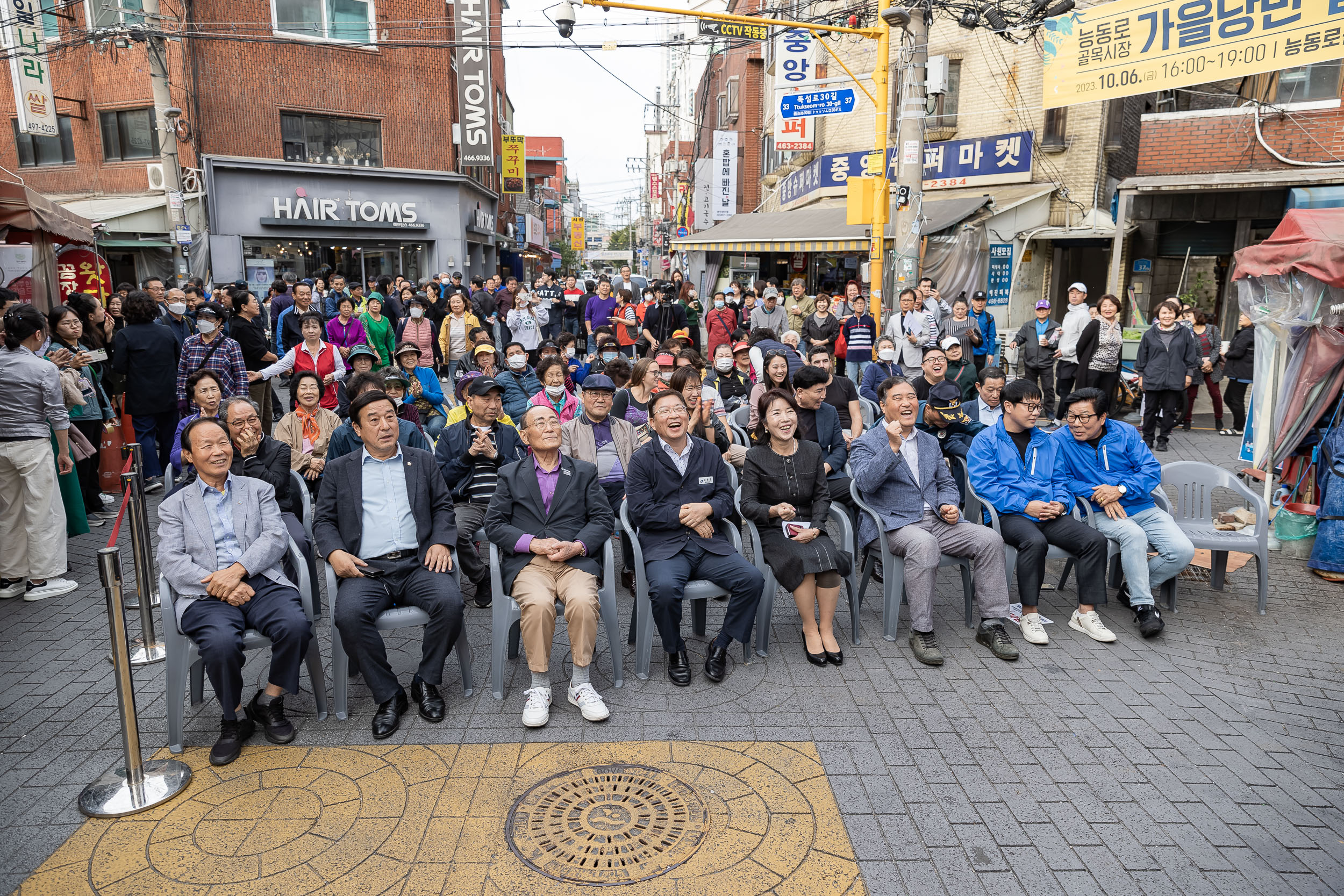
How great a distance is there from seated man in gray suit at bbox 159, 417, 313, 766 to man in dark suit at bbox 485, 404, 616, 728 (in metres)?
1.13

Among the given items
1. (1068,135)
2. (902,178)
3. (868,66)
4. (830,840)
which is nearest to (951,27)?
(868,66)

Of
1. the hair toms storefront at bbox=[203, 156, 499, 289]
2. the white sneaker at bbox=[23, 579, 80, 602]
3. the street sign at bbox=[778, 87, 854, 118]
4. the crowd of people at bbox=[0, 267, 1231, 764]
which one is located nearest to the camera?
the crowd of people at bbox=[0, 267, 1231, 764]

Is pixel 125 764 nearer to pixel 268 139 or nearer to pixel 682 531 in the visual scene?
pixel 682 531

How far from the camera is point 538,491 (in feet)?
15.5

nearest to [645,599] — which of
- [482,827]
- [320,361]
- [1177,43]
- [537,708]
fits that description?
[537,708]

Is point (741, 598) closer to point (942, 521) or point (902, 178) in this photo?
point (942, 521)

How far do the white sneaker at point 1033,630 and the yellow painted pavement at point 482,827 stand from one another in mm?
1988

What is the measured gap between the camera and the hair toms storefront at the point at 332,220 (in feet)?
70.7

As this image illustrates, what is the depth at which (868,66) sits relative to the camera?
19.8 metres

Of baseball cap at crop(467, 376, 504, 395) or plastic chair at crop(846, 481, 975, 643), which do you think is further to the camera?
baseball cap at crop(467, 376, 504, 395)

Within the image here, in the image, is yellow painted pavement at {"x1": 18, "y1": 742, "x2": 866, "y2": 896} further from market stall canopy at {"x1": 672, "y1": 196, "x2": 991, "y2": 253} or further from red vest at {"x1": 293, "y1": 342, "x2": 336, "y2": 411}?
market stall canopy at {"x1": 672, "y1": 196, "x2": 991, "y2": 253}

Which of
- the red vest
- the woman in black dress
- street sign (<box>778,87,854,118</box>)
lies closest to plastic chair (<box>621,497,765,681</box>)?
the woman in black dress

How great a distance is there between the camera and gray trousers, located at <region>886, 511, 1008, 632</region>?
16.5ft

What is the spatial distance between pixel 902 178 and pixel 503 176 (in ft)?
81.9
